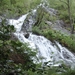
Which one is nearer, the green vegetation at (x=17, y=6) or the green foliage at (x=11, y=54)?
the green foliage at (x=11, y=54)

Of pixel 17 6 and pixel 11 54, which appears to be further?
pixel 17 6

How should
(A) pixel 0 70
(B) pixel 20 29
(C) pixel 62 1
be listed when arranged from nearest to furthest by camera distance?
(A) pixel 0 70
(B) pixel 20 29
(C) pixel 62 1

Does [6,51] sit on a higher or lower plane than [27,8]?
lower

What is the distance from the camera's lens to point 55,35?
14086mm

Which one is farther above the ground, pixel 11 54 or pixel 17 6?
pixel 17 6

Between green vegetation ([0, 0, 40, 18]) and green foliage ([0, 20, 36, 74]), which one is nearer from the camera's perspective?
green foliage ([0, 20, 36, 74])

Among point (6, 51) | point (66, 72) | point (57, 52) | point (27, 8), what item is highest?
point (27, 8)

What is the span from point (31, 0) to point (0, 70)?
63.9ft

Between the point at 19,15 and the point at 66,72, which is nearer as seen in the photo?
the point at 66,72

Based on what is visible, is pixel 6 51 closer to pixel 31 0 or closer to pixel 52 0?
pixel 52 0

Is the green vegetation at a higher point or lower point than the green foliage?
higher

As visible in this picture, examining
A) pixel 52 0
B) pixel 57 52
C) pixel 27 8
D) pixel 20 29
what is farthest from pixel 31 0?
pixel 57 52

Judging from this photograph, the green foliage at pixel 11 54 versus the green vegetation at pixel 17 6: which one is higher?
the green vegetation at pixel 17 6

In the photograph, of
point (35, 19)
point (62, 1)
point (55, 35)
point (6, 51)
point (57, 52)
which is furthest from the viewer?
point (62, 1)
